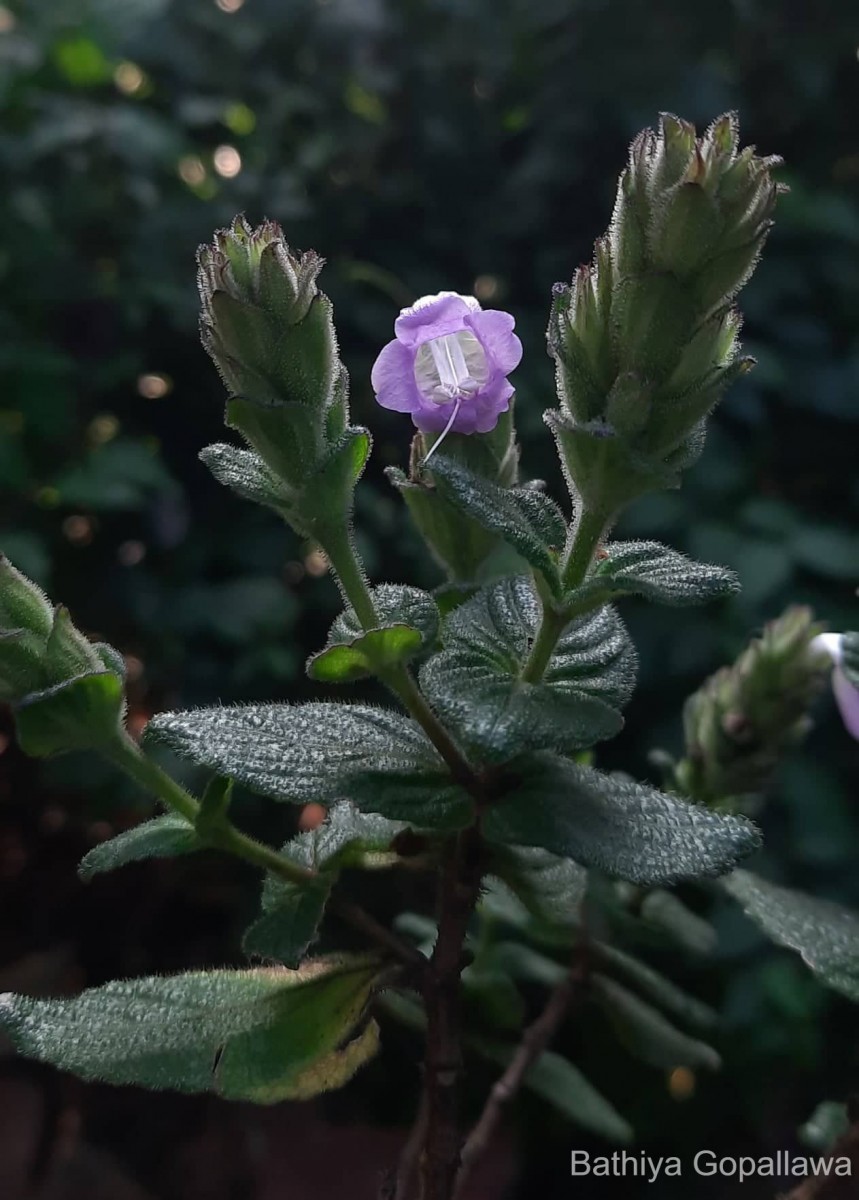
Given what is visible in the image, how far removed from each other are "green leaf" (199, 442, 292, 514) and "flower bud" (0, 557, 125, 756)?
2.1 inches

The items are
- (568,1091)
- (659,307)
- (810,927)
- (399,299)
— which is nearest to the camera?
(659,307)

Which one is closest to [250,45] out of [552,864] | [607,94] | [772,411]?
[607,94]

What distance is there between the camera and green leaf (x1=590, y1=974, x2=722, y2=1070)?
422 mm

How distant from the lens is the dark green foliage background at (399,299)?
0.90 m

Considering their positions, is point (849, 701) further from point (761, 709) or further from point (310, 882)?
point (310, 882)

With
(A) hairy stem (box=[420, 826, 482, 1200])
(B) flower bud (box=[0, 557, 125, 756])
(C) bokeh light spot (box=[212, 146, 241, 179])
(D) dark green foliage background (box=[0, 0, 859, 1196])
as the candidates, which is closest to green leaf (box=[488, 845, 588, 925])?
(A) hairy stem (box=[420, 826, 482, 1200])

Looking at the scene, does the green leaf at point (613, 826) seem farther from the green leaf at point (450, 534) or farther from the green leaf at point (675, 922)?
the green leaf at point (675, 922)

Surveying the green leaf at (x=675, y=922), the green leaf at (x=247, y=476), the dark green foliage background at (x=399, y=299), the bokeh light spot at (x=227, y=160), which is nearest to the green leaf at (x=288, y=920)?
the green leaf at (x=247, y=476)

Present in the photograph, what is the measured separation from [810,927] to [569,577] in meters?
0.16

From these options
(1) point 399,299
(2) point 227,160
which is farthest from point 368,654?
(2) point 227,160

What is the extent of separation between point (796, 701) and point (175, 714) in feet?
0.81

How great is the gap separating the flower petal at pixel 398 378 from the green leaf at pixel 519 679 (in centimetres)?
6

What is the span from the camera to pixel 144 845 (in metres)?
0.28

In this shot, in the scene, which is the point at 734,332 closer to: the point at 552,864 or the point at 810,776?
the point at 552,864
